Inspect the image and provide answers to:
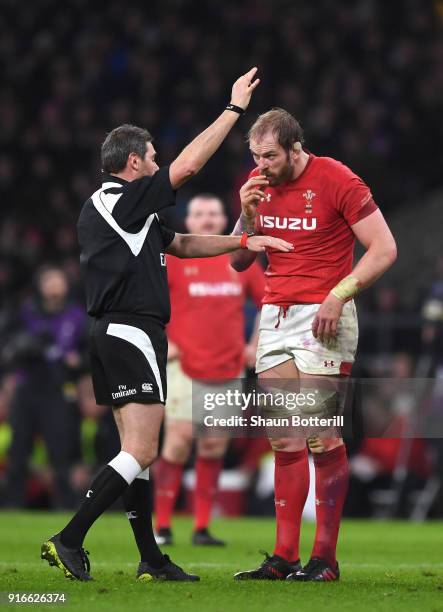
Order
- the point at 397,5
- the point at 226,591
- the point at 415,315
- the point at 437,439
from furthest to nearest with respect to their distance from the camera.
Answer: the point at 397,5, the point at 415,315, the point at 437,439, the point at 226,591

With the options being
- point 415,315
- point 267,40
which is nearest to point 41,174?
point 267,40

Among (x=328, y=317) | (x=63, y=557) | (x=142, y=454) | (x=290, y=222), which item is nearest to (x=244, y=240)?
(x=290, y=222)

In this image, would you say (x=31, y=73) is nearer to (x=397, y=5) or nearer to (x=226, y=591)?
(x=397, y=5)

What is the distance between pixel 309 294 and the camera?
6.98 m

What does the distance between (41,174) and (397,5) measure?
6544 mm

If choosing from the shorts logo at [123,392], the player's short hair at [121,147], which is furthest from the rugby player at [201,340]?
the shorts logo at [123,392]

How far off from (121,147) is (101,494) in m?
1.76

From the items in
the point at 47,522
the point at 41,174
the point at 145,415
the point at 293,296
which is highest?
the point at 41,174

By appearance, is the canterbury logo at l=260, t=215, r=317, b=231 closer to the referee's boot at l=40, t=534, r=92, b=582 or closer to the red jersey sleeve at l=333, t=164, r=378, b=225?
the red jersey sleeve at l=333, t=164, r=378, b=225

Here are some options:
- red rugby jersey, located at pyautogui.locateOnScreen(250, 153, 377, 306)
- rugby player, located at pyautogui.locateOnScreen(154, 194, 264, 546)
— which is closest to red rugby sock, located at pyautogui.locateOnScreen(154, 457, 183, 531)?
rugby player, located at pyautogui.locateOnScreen(154, 194, 264, 546)

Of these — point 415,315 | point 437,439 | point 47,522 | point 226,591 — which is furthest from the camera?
point 415,315

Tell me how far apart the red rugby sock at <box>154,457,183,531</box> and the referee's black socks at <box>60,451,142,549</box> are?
3.79 metres

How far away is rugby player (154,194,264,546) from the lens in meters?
10.6

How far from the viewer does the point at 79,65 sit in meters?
21.5
